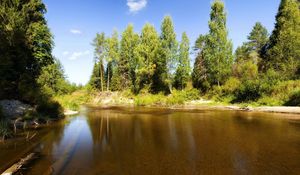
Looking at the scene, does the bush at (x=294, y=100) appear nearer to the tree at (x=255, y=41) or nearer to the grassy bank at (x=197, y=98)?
the grassy bank at (x=197, y=98)

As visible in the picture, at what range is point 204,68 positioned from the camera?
35969 mm

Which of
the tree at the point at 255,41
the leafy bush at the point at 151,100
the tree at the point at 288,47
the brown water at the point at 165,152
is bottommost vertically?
the brown water at the point at 165,152

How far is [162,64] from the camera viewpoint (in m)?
39.1

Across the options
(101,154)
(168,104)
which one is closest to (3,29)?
(101,154)

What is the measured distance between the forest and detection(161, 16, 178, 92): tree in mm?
184

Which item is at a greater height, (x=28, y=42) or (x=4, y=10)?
(x=4, y=10)

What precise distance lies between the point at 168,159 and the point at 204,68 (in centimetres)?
3104

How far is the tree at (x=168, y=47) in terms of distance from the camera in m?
37.0

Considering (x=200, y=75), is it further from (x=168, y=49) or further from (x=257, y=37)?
(x=257, y=37)

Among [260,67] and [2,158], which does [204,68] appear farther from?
[2,158]

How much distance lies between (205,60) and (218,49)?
302cm

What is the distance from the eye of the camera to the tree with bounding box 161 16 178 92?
36969 mm

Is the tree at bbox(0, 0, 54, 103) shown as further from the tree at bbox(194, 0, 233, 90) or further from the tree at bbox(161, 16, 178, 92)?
the tree at bbox(194, 0, 233, 90)

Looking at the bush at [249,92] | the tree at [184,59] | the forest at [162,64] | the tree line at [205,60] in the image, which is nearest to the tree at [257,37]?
the forest at [162,64]
